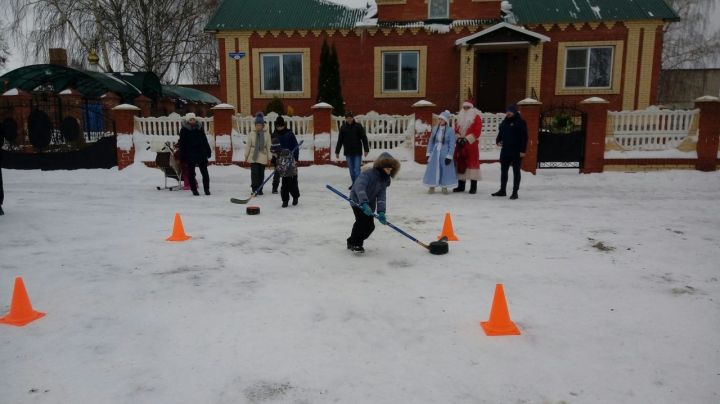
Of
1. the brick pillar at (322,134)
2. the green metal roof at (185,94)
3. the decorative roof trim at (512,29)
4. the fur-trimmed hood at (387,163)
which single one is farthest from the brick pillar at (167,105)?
the fur-trimmed hood at (387,163)

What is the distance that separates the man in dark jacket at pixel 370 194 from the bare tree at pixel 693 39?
1469 inches

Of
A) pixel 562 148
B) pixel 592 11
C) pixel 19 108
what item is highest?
pixel 592 11

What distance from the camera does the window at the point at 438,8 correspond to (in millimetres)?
18234

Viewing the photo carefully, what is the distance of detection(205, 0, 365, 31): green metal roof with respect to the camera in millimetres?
18516

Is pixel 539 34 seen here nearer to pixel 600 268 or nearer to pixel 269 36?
pixel 269 36

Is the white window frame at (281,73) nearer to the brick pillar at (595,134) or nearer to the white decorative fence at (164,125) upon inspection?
the white decorative fence at (164,125)

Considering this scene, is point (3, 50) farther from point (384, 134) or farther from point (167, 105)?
point (384, 134)

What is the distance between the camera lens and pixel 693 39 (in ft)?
116

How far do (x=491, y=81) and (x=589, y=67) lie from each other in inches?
138

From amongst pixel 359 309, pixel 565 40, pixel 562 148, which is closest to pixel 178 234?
pixel 359 309

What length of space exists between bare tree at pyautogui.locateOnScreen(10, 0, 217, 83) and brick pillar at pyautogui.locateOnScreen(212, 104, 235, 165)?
16757mm

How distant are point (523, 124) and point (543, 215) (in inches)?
86.0

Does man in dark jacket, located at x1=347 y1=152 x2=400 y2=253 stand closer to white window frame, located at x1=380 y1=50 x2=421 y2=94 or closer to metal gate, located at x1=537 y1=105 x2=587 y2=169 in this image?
metal gate, located at x1=537 y1=105 x2=587 y2=169

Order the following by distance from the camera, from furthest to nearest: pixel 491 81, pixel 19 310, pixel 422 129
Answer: pixel 491 81 < pixel 422 129 < pixel 19 310
